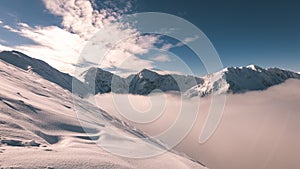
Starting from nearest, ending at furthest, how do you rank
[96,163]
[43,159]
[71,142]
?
1. [43,159]
2. [96,163]
3. [71,142]

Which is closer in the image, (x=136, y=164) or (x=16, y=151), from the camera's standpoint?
(x=16, y=151)

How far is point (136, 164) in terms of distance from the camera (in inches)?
441

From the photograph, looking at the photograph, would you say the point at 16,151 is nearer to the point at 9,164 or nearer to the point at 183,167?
the point at 9,164

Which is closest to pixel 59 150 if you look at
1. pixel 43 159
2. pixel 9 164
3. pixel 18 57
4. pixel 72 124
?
pixel 43 159

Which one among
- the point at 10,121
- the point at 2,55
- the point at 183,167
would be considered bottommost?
the point at 183,167

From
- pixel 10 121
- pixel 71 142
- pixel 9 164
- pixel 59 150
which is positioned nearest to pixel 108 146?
pixel 71 142

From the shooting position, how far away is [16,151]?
28.2 feet

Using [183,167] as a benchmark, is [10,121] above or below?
above

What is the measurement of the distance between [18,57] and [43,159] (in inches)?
2854

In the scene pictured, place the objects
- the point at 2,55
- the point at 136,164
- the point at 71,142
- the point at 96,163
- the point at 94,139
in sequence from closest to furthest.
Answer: the point at 96,163
the point at 136,164
the point at 71,142
the point at 94,139
the point at 2,55

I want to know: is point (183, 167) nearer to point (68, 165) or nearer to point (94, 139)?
point (94, 139)

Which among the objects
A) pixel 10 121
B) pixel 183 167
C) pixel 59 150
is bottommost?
pixel 183 167

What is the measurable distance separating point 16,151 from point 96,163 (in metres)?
2.75

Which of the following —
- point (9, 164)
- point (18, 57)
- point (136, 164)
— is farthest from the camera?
point (18, 57)
